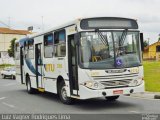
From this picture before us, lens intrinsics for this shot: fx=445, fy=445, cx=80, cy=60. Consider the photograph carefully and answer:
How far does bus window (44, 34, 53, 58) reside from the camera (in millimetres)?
18263

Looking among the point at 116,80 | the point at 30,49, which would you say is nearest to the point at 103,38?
the point at 116,80

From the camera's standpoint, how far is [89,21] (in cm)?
1530

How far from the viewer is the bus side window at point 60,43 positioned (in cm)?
1667

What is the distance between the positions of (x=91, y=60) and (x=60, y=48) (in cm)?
240

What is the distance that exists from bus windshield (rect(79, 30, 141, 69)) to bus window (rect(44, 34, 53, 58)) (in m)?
3.41

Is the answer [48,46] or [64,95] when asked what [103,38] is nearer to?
[64,95]

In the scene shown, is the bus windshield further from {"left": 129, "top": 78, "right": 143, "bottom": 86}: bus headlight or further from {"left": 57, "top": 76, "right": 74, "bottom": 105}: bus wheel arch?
{"left": 57, "top": 76, "right": 74, "bottom": 105}: bus wheel arch

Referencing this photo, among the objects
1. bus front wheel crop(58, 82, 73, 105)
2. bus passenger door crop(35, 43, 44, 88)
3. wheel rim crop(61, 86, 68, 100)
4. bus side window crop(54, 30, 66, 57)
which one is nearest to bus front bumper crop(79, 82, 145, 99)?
bus front wheel crop(58, 82, 73, 105)

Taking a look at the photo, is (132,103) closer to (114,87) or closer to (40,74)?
(114,87)

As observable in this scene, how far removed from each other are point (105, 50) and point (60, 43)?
8.32 ft

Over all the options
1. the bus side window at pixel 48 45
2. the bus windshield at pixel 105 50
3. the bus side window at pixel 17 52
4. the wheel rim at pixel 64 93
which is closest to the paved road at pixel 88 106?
the wheel rim at pixel 64 93

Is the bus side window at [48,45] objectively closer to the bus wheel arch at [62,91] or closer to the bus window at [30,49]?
the bus wheel arch at [62,91]

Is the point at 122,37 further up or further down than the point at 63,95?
further up

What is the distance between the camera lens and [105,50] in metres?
15.1
